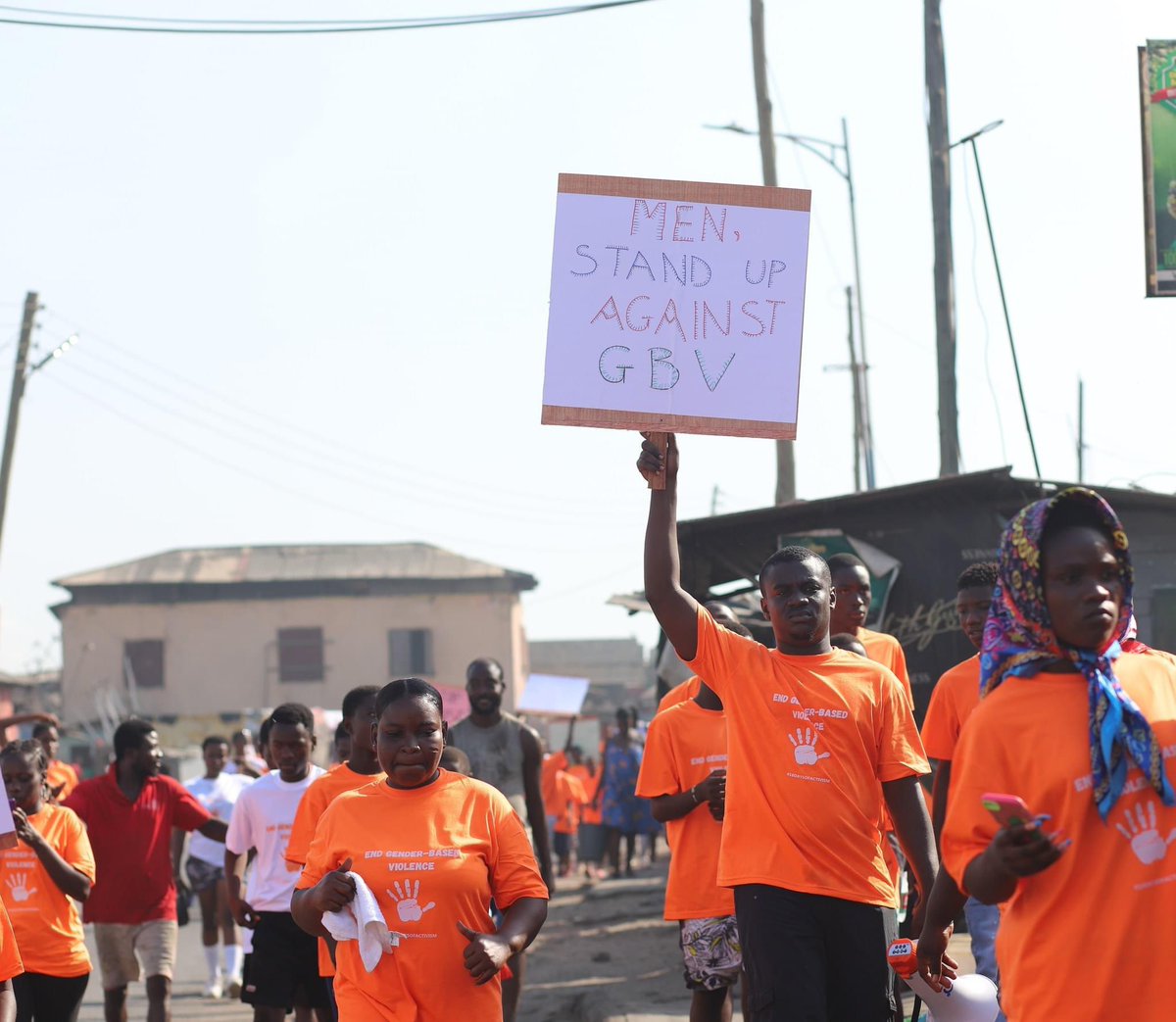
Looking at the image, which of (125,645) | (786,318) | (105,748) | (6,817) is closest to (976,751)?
(786,318)

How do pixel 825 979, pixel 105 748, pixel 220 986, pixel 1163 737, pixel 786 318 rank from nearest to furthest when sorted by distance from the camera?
pixel 1163 737, pixel 825 979, pixel 786 318, pixel 220 986, pixel 105 748

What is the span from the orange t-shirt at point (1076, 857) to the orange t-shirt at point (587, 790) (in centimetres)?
2088

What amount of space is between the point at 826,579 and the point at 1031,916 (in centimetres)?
213

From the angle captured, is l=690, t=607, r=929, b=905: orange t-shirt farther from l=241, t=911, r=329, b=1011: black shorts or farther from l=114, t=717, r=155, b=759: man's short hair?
l=114, t=717, r=155, b=759: man's short hair

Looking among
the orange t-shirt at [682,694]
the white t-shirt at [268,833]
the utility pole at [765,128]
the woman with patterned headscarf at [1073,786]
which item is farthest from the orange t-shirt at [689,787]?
the utility pole at [765,128]

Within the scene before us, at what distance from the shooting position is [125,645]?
55.9 meters

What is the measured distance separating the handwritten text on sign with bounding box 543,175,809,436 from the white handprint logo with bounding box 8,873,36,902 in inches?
129

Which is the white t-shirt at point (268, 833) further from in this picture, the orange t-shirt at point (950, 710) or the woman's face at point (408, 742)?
the orange t-shirt at point (950, 710)

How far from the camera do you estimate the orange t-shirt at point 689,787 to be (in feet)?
22.0

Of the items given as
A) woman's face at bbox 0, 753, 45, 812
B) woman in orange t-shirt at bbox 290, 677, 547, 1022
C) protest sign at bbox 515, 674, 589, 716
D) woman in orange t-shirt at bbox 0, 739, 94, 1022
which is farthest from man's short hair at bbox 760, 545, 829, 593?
protest sign at bbox 515, 674, 589, 716

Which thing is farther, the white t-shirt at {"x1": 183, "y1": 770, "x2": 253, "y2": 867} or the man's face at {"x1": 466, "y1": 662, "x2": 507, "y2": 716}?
the white t-shirt at {"x1": 183, "y1": 770, "x2": 253, "y2": 867}

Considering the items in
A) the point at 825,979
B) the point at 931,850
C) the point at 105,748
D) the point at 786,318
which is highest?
the point at 786,318

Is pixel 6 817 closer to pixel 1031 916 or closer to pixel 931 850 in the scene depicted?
pixel 931 850

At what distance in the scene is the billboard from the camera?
1146 centimetres
